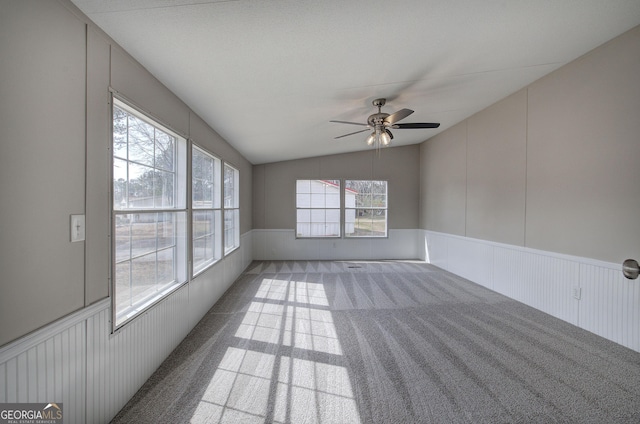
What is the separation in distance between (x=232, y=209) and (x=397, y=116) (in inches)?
126

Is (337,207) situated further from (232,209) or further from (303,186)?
(232,209)

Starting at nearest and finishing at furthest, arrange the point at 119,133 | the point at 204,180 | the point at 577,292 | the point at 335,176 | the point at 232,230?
the point at 119,133 → the point at 577,292 → the point at 204,180 → the point at 232,230 → the point at 335,176

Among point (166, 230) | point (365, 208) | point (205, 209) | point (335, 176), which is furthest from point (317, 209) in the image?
point (166, 230)

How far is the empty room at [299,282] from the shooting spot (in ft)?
4.18

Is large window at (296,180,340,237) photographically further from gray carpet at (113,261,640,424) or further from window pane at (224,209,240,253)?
gray carpet at (113,261,640,424)

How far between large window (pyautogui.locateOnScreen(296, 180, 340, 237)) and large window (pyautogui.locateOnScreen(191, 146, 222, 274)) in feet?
10.0

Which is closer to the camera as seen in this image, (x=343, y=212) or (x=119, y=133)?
(x=119, y=133)

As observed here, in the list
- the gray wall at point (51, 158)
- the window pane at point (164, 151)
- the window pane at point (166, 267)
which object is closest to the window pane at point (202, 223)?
the window pane at point (166, 267)

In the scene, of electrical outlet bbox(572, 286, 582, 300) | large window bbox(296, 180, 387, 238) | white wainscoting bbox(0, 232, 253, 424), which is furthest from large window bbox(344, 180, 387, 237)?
white wainscoting bbox(0, 232, 253, 424)

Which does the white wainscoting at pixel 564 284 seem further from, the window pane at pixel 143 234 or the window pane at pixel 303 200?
the window pane at pixel 143 234

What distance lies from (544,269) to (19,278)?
473 centimetres

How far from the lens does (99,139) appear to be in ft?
5.10

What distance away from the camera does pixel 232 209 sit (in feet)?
15.8

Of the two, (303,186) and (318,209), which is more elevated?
(303,186)
